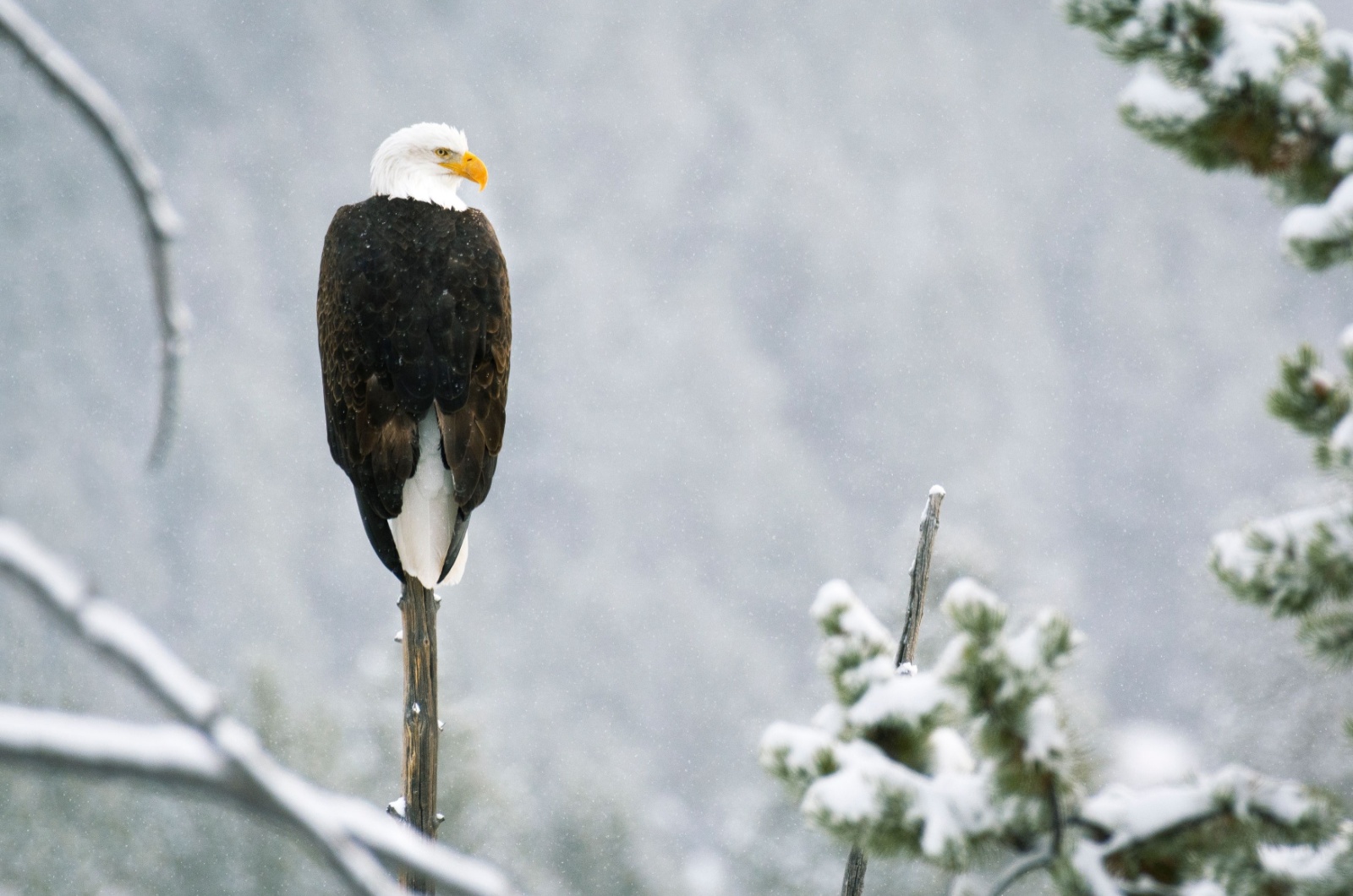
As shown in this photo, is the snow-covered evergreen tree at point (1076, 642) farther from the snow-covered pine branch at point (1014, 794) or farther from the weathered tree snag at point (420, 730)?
the weathered tree snag at point (420, 730)

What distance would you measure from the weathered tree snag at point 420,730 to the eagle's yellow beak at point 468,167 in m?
1.74

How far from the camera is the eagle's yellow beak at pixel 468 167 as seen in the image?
14.9 ft

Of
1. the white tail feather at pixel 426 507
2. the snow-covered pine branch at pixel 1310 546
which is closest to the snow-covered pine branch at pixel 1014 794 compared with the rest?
the snow-covered pine branch at pixel 1310 546

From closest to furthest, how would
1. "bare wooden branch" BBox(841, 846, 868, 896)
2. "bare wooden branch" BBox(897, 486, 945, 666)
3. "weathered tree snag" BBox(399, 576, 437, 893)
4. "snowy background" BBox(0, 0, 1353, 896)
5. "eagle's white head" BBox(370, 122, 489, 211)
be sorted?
"bare wooden branch" BBox(841, 846, 868, 896) < "bare wooden branch" BBox(897, 486, 945, 666) < "weathered tree snag" BBox(399, 576, 437, 893) < "eagle's white head" BBox(370, 122, 489, 211) < "snowy background" BBox(0, 0, 1353, 896)

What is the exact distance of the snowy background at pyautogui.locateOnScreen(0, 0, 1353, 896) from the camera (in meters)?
19.7

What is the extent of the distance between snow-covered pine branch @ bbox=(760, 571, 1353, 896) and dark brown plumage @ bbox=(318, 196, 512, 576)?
221 cm

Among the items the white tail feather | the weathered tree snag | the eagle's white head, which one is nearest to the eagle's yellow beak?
the eagle's white head

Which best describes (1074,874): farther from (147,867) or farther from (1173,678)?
(1173,678)

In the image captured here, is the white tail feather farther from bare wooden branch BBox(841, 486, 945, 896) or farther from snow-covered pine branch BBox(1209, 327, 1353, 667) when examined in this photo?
snow-covered pine branch BBox(1209, 327, 1353, 667)

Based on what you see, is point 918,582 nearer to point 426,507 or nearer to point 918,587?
point 918,587

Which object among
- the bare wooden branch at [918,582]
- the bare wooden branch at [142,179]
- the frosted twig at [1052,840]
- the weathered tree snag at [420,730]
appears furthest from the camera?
the weathered tree snag at [420,730]

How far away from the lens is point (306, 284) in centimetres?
13612

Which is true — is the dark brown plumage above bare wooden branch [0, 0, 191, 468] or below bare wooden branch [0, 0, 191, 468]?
above

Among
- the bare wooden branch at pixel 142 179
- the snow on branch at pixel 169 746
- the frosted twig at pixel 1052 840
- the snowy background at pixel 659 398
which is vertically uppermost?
the snowy background at pixel 659 398
